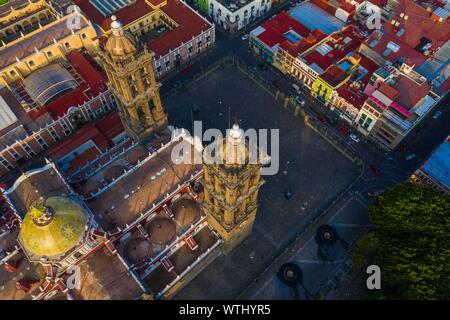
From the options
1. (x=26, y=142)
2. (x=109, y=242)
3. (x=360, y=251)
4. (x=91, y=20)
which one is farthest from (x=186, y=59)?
(x=360, y=251)

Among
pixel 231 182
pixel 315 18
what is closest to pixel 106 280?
pixel 231 182

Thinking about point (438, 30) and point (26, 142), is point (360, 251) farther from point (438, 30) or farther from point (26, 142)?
point (26, 142)

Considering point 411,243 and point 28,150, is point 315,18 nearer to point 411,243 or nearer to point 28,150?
point 411,243

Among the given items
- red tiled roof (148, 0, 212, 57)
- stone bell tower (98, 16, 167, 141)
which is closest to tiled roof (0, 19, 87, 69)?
red tiled roof (148, 0, 212, 57)

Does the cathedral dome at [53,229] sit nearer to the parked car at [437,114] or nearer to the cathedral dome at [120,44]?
the cathedral dome at [120,44]

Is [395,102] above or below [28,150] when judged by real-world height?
above

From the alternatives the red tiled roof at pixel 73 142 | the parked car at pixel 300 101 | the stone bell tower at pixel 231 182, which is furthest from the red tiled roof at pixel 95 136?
the parked car at pixel 300 101

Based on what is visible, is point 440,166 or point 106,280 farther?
point 440,166
